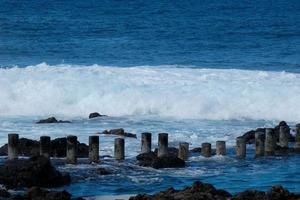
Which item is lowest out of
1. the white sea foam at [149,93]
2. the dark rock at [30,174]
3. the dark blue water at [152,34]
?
the dark rock at [30,174]

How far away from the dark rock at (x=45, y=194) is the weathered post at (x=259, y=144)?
7.80 m

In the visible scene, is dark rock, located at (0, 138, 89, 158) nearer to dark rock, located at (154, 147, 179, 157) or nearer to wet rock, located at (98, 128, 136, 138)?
dark rock, located at (154, 147, 179, 157)

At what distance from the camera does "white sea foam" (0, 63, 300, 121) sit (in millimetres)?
37219

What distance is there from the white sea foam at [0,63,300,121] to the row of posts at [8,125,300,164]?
6838mm

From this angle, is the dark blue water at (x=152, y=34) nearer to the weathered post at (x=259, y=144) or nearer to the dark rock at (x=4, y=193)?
the weathered post at (x=259, y=144)

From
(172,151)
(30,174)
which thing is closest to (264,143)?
(172,151)

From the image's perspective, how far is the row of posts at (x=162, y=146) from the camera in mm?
26781

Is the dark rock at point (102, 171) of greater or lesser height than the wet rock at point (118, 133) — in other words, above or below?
below

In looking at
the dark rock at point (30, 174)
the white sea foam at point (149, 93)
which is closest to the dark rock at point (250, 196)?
the dark rock at point (30, 174)

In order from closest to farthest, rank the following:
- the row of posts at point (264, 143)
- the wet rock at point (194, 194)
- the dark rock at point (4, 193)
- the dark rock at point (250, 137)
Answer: the wet rock at point (194, 194)
the dark rock at point (4, 193)
the row of posts at point (264, 143)
the dark rock at point (250, 137)

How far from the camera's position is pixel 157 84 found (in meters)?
41.4

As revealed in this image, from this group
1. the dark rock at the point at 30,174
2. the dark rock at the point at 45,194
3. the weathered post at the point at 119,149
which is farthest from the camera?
the weathered post at the point at 119,149

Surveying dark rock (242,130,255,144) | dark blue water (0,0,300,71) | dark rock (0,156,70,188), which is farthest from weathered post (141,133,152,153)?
dark blue water (0,0,300,71)

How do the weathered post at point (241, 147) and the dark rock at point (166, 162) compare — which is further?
the weathered post at point (241, 147)
